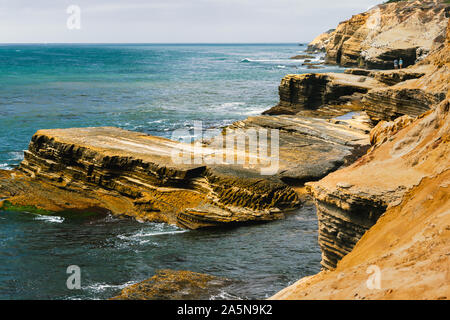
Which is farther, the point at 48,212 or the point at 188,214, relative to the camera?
the point at 48,212

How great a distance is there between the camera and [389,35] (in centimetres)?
6644

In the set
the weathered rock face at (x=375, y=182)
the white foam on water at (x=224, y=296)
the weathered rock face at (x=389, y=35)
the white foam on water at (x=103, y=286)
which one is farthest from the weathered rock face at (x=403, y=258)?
the weathered rock face at (x=389, y=35)

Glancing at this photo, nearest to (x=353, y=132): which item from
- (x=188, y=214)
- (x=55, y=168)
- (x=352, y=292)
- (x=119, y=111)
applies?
(x=188, y=214)

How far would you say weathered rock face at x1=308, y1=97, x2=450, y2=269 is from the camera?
7473 mm

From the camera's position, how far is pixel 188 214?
1530cm

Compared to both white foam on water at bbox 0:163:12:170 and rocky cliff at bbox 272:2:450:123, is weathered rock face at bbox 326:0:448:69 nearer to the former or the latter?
rocky cliff at bbox 272:2:450:123

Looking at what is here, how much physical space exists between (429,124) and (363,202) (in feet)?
7.99

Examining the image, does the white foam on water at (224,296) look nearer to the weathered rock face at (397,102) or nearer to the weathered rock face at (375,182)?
the weathered rock face at (375,182)

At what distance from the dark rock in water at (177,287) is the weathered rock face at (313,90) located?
22.7 metres

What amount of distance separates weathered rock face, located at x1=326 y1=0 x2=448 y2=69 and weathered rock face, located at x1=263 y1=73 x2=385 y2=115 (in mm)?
20283

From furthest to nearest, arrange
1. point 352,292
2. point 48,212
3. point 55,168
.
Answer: point 55,168 → point 48,212 → point 352,292
